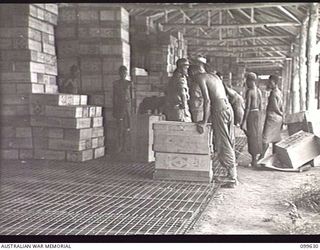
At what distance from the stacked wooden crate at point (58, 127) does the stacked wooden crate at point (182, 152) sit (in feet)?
6.60

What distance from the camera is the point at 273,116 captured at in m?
8.08

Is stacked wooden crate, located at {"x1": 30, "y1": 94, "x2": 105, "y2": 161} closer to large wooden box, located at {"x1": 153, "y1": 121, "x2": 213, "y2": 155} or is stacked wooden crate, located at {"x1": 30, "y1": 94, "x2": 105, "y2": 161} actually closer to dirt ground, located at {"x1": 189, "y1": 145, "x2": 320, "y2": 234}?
large wooden box, located at {"x1": 153, "y1": 121, "x2": 213, "y2": 155}

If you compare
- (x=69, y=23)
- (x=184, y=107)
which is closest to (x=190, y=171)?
(x=184, y=107)

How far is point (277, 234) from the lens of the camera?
4.48m

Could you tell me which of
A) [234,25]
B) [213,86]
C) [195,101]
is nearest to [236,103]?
[195,101]

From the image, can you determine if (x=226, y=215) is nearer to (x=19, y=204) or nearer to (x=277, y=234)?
(x=277, y=234)

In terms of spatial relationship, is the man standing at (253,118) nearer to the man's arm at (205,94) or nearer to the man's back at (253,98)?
the man's back at (253,98)

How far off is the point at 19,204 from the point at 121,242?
160cm

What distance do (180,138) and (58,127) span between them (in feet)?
8.61

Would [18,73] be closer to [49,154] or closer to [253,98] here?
[49,154]

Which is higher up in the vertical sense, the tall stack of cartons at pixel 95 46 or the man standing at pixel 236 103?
the tall stack of cartons at pixel 95 46

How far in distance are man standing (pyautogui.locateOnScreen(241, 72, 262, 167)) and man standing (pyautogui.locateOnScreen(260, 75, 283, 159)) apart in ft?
0.68

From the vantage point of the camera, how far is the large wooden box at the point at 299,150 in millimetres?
7340

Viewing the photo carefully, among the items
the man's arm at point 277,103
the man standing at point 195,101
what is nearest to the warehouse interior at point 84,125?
the man standing at point 195,101
